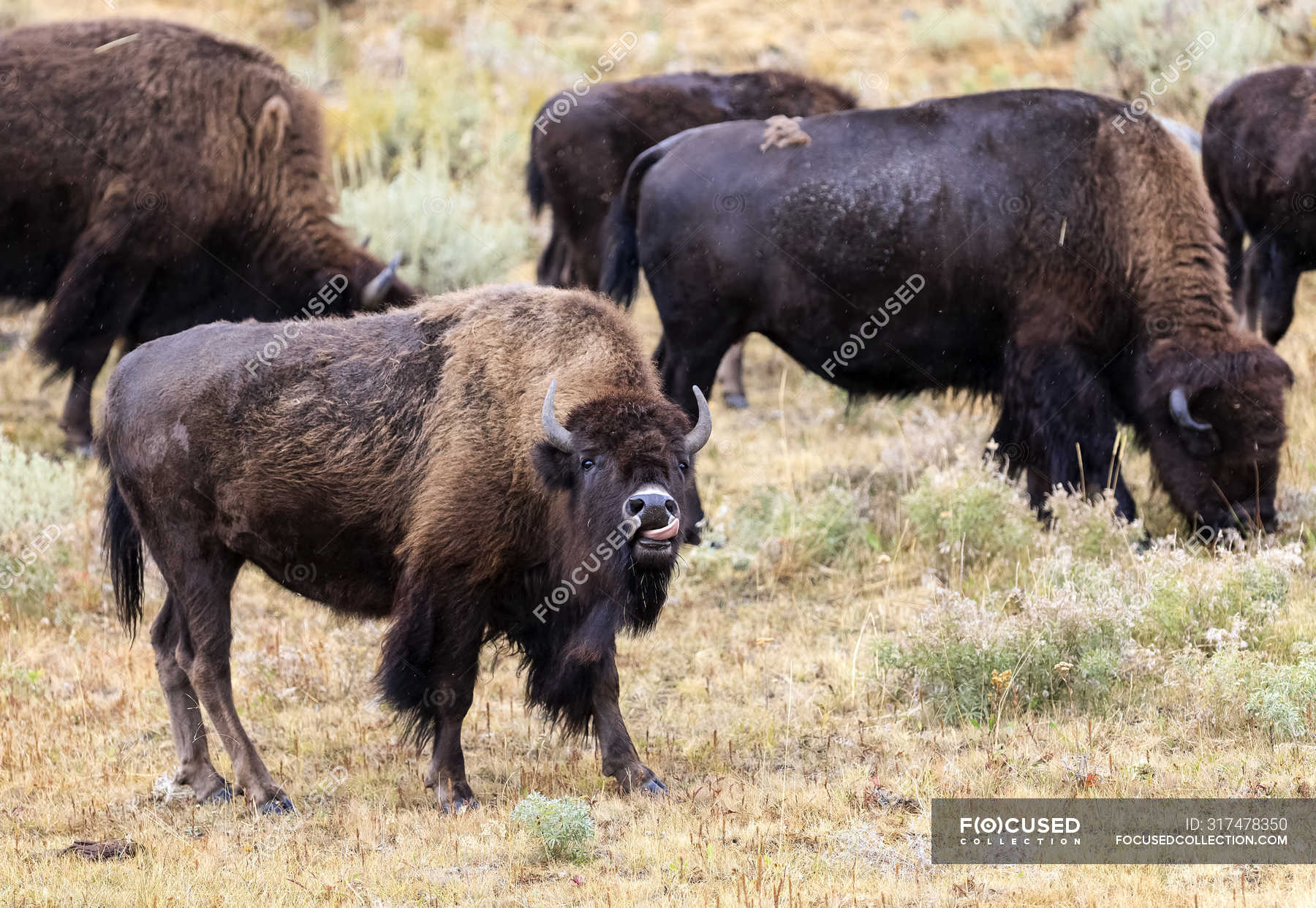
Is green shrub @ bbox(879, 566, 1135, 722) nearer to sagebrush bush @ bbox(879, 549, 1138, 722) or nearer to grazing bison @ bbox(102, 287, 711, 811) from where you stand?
sagebrush bush @ bbox(879, 549, 1138, 722)

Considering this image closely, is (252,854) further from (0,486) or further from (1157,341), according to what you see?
(1157,341)

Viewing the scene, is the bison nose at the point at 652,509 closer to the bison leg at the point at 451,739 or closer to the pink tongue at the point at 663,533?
the pink tongue at the point at 663,533

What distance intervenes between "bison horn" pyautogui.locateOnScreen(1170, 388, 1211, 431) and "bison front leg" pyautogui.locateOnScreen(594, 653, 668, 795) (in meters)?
3.45

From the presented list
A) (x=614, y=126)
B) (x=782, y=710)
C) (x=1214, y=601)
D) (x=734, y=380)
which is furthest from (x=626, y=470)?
(x=614, y=126)

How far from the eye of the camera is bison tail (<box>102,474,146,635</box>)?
5844mm

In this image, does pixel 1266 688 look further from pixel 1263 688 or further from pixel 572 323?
pixel 572 323

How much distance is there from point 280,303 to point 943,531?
15.2ft

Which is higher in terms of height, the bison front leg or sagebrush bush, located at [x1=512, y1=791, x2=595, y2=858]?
sagebrush bush, located at [x1=512, y1=791, x2=595, y2=858]

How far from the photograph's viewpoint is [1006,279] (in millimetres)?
7625

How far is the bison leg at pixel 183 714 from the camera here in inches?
219

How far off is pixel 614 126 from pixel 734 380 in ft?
6.82

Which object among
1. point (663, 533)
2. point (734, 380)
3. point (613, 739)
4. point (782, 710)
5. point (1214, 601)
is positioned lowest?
point (734, 380)

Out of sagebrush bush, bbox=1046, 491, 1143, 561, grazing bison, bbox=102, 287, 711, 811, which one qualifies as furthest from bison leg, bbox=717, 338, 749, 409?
grazing bison, bbox=102, 287, 711, 811

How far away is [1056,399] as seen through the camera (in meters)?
7.57
